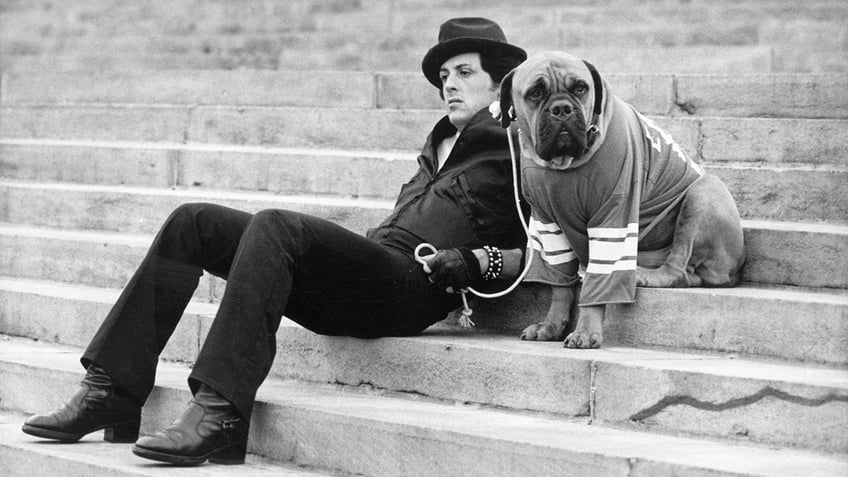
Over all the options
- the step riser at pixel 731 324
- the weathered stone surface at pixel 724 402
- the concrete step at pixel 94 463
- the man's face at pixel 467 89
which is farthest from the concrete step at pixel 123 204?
the weathered stone surface at pixel 724 402

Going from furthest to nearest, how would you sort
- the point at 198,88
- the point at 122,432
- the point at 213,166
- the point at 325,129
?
the point at 198,88 < the point at 325,129 < the point at 213,166 < the point at 122,432

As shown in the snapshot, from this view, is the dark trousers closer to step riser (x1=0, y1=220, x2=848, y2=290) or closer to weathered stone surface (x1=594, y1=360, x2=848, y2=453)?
weathered stone surface (x1=594, y1=360, x2=848, y2=453)

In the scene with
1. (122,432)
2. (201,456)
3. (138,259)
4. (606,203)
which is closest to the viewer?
(201,456)

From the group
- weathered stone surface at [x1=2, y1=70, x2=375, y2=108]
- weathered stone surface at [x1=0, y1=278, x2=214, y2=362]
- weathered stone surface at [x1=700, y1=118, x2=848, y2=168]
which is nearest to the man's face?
weathered stone surface at [x1=700, y1=118, x2=848, y2=168]

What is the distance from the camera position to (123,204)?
681 centimetres

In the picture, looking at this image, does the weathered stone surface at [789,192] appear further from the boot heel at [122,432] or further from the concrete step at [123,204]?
the boot heel at [122,432]

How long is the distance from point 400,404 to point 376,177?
1.89 meters

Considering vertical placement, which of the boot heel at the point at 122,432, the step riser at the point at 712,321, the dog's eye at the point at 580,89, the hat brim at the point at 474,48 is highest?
the hat brim at the point at 474,48

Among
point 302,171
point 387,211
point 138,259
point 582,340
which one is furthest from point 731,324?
point 138,259

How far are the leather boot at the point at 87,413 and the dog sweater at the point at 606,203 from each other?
151 cm

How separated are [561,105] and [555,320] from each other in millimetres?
804

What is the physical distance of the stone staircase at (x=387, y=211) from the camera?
4.21 m

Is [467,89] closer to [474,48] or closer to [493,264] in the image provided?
[474,48]

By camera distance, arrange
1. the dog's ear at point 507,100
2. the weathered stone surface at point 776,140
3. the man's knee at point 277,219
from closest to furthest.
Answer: the man's knee at point 277,219 < the dog's ear at point 507,100 < the weathered stone surface at point 776,140
